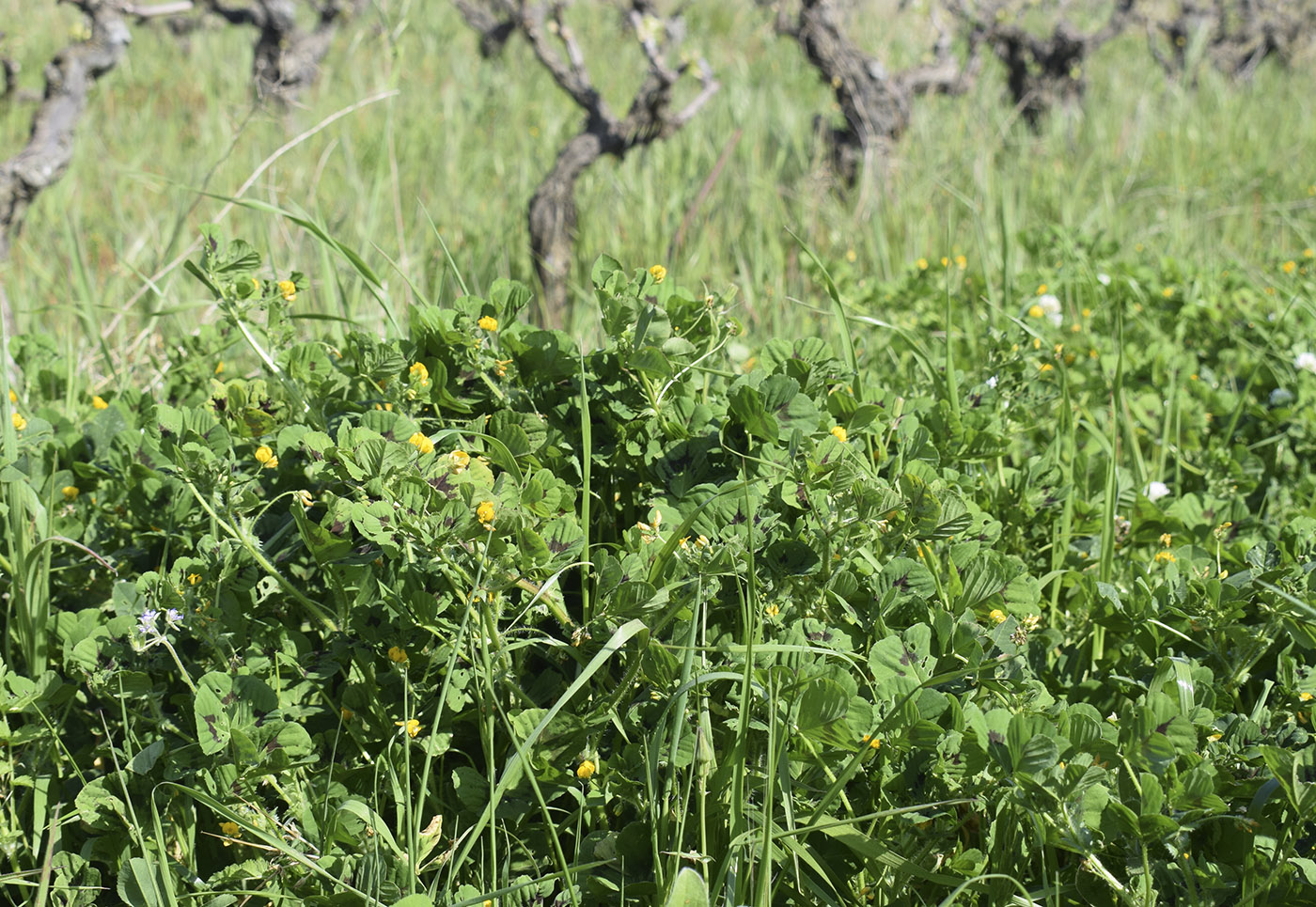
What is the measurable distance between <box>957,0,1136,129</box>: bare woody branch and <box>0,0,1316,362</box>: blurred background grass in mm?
267

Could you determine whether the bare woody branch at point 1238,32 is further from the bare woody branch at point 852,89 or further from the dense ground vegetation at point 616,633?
the dense ground vegetation at point 616,633

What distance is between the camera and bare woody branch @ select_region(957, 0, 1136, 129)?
669 cm

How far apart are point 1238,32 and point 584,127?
9133mm

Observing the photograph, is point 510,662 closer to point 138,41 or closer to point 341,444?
point 341,444

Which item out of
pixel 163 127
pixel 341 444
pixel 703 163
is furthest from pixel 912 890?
pixel 163 127

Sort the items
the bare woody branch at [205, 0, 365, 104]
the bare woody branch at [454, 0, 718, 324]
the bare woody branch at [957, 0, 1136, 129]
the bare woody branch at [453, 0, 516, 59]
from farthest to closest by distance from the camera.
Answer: the bare woody branch at [453, 0, 516, 59], the bare woody branch at [957, 0, 1136, 129], the bare woody branch at [205, 0, 365, 104], the bare woody branch at [454, 0, 718, 324]

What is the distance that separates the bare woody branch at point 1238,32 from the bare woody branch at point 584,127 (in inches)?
275

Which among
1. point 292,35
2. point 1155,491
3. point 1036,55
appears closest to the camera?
point 1155,491

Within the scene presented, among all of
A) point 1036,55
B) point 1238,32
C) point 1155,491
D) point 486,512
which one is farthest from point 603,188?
point 1238,32

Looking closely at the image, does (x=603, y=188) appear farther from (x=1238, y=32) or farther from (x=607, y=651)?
(x=1238, y=32)

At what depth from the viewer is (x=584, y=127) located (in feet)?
12.3

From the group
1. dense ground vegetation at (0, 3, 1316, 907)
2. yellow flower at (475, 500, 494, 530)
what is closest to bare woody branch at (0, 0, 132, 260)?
dense ground vegetation at (0, 3, 1316, 907)

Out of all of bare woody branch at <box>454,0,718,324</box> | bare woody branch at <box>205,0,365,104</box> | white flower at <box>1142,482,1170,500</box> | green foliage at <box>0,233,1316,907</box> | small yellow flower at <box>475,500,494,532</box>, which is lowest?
white flower at <box>1142,482,1170,500</box>

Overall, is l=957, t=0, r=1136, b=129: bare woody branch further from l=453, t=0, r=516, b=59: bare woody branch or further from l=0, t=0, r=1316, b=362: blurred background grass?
l=453, t=0, r=516, b=59: bare woody branch
